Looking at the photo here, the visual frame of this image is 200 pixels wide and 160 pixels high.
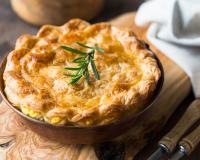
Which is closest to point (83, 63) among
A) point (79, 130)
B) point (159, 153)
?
point (79, 130)

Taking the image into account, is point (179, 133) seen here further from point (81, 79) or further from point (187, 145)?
point (81, 79)

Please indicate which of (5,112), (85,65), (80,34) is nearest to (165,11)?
(80,34)

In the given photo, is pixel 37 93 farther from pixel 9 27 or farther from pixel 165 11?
pixel 9 27

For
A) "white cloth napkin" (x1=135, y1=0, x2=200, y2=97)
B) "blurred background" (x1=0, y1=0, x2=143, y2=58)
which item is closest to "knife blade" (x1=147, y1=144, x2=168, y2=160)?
"white cloth napkin" (x1=135, y1=0, x2=200, y2=97)

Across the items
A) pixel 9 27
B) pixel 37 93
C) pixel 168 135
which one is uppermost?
pixel 37 93

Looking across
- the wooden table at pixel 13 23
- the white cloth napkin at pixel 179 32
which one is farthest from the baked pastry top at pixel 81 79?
the wooden table at pixel 13 23

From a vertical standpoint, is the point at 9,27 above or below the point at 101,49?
below

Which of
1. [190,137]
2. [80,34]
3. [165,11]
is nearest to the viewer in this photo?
[190,137]
